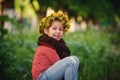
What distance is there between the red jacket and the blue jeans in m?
0.16

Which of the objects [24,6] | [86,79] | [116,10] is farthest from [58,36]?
[24,6]

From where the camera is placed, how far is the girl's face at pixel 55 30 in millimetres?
6734

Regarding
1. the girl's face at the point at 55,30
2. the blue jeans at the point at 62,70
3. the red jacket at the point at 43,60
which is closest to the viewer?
the blue jeans at the point at 62,70

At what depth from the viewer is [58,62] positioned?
248 inches

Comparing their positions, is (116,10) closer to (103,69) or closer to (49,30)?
(103,69)

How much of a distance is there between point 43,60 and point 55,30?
0.54 metres

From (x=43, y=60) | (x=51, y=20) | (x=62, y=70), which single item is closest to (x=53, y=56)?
(x=43, y=60)

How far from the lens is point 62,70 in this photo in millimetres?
6273

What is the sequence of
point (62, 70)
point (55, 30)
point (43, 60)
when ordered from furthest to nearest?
point (55, 30), point (43, 60), point (62, 70)

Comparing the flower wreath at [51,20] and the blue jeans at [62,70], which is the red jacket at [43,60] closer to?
the blue jeans at [62,70]

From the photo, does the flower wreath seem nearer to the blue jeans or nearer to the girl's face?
the girl's face

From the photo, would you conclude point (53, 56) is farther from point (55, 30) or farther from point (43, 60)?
point (55, 30)

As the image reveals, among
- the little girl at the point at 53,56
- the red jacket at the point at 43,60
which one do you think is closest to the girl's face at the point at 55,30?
the little girl at the point at 53,56

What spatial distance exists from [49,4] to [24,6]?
363 inches
